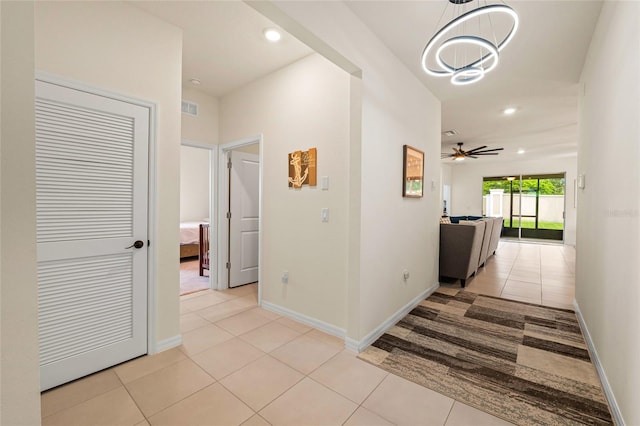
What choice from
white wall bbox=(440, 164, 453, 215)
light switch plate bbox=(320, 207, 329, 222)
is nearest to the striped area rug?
light switch plate bbox=(320, 207, 329, 222)

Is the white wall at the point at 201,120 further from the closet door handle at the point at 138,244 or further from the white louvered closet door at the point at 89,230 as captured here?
the closet door handle at the point at 138,244

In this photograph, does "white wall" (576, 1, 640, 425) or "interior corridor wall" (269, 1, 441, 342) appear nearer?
"white wall" (576, 1, 640, 425)

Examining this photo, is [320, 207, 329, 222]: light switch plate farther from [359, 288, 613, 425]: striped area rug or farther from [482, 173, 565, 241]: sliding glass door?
[482, 173, 565, 241]: sliding glass door

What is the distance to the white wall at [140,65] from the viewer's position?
1.88 metres

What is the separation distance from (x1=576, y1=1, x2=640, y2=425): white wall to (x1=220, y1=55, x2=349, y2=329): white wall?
181cm

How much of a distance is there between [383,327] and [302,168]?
1805 millimetres

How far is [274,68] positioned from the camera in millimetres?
3229

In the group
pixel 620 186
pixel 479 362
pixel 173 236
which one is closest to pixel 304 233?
pixel 173 236

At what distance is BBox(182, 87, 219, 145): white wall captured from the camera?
12.1 ft

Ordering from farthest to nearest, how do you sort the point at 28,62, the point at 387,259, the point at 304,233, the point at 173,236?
the point at 304,233
the point at 387,259
the point at 173,236
the point at 28,62

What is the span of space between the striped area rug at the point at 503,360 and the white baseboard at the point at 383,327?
0.05 metres

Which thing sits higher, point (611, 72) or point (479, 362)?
point (611, 72)

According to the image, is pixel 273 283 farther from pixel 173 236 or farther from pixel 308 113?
pixel 308 113

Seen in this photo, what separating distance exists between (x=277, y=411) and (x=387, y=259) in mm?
1617
